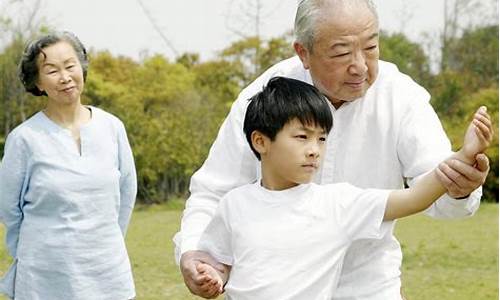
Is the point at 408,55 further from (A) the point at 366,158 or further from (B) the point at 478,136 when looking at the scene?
(B) the point at 478,136

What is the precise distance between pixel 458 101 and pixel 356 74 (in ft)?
67.6

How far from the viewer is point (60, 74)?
13.2 feet

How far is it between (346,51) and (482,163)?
0.48 metres

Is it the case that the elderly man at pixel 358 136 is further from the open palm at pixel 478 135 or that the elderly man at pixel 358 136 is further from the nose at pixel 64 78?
the nose at pixel 64 78

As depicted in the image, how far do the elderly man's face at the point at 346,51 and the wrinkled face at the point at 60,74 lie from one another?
1.68m

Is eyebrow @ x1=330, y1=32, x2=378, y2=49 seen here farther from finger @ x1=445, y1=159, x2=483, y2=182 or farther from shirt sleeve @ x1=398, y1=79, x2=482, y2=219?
finger @ x1=445, y1=159, x2=483, y2=182

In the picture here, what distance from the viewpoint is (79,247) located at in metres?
3.95

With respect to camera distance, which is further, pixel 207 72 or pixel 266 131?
pixel 207 72

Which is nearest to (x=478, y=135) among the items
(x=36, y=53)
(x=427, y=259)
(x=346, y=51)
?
(x=346, y=51)

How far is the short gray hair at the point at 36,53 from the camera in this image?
4070mm

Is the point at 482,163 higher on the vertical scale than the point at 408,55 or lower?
higher

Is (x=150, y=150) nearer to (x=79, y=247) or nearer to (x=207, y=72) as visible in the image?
(x=207, y=72)

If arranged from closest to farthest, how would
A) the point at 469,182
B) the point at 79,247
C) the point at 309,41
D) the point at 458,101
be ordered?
the point at 469,182
the point at 309,41
the point at 79,247
the point at 458,101

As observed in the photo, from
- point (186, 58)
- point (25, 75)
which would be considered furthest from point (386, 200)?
point (186, 58)
